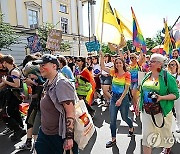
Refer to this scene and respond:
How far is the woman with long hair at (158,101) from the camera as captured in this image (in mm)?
3570

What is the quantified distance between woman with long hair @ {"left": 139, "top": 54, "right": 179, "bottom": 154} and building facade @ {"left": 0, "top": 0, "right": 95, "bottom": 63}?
24396mm

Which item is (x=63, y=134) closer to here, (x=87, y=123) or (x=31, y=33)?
(x=87, y=123)

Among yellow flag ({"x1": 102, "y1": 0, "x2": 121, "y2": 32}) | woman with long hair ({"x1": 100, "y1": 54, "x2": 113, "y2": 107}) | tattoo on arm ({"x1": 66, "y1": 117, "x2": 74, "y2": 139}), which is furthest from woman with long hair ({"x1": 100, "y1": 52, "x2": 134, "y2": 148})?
woman with long hair ({"x1": 100, "y1": 54, "x2": 113, "y2": 107})

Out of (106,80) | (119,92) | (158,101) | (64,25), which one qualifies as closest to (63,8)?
(64,25)

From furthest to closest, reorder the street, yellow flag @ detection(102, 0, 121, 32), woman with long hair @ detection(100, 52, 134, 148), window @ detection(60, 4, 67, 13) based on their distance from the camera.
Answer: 1. window @ detection(60, 4, 67, 13)
2. yellow flag @ detection(102, 0, 121, 32)
3. woman with long hair @ detection(100, 52, 134, 148)
4. the street

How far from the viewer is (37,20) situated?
31938mm

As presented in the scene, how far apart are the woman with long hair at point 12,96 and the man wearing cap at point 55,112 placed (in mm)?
2324

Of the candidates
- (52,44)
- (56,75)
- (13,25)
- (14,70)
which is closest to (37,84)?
(14,70)

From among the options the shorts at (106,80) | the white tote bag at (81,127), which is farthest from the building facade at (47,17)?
the white tote bag at (81,127)

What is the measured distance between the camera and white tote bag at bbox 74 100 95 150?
9.36 feet

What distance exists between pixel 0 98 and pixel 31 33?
24.5 meters

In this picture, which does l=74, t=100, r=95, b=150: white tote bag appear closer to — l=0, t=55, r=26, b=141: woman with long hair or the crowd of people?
the crowd of people

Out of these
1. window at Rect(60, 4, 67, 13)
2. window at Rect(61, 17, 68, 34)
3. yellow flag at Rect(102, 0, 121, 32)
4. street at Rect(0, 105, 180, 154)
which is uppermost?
window at Rect(60, 4, 67, 13)

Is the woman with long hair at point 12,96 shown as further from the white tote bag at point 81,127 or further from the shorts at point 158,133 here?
the shorts at point 158,133
